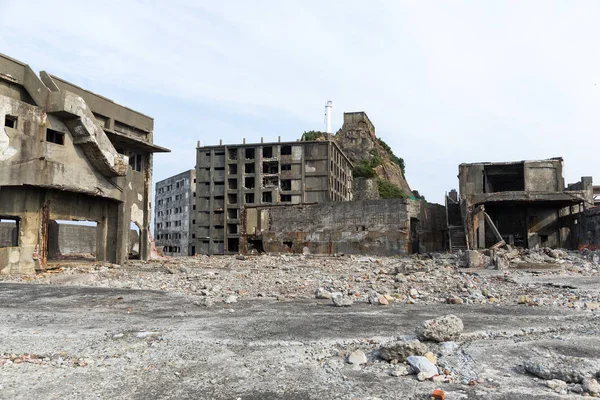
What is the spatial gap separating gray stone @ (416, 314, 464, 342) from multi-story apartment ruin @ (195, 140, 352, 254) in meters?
45.7

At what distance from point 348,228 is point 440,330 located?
22.6 m

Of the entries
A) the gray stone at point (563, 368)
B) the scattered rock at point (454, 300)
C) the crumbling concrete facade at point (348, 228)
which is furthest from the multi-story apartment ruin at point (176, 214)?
the gray stone at point (563, 368)

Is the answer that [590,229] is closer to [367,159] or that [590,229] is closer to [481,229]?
[481,229]

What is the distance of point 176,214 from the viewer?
69.6 m

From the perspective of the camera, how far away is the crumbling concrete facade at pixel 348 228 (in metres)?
26.7

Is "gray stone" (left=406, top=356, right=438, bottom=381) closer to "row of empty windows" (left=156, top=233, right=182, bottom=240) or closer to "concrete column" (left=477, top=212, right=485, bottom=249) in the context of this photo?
"concrete column" (left=477, top=212, right=485, bottom=249)

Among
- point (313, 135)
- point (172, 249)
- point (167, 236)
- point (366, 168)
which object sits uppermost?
point (313, 135)

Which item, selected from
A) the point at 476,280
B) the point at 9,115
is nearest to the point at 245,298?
the point at 476,280

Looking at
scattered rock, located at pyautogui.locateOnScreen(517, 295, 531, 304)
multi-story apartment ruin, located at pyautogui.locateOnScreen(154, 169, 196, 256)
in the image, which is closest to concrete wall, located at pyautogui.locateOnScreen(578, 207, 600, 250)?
scattered rock, located at pyautogui.locateOnScreen(517, 295, 531, 304)

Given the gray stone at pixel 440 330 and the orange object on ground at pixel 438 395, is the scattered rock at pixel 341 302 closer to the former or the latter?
the gray stone at pixel 440 330

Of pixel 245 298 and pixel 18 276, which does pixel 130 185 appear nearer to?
pixel 18 276

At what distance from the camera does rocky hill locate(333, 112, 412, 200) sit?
206 ft

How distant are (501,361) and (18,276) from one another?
51.2 ft

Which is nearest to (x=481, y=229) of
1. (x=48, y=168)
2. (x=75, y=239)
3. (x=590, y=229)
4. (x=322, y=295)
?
(x=590, y=229)
